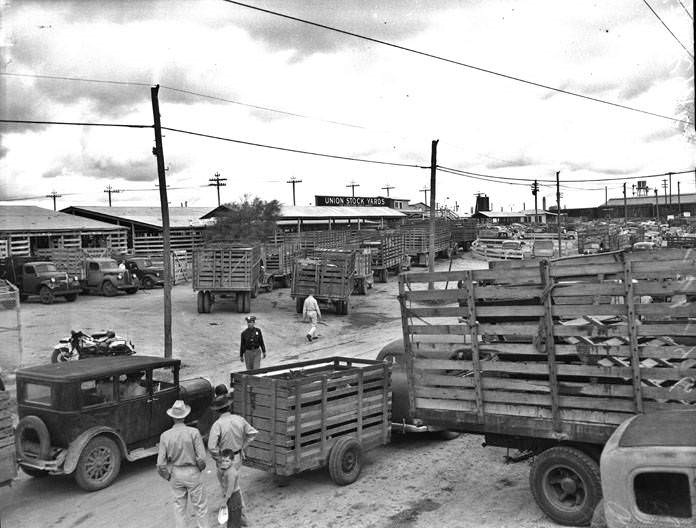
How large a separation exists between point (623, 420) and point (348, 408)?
11.8 feet

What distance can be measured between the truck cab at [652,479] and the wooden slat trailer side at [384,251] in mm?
29999

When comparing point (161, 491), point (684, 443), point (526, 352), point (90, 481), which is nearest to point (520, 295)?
point (526, 352)

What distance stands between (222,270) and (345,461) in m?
16.4

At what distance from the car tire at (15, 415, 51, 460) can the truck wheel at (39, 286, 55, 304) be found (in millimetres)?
18763

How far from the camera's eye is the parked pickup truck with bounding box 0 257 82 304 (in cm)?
2625

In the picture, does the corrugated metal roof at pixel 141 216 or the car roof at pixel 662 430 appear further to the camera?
the corrugated metal roof at pixel 141 216

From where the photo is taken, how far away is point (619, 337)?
22.6 ft

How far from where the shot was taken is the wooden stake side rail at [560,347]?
660 centimetres

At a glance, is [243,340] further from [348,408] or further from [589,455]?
[589,455]

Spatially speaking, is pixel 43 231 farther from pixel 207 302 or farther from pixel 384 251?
pixel 384 251

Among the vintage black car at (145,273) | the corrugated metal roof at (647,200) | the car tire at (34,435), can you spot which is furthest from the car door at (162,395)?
the corrugated metal roof at (647,200)

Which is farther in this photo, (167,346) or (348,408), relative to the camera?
(167,346)

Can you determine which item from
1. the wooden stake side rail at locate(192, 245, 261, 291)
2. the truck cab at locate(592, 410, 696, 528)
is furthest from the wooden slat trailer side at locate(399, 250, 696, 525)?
the wooden stake side rail at locate(192, 245, 261, 291)

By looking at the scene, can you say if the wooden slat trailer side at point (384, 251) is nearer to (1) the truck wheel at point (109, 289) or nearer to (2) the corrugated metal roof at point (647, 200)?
(1) the truck wheel at point (109, 289)
